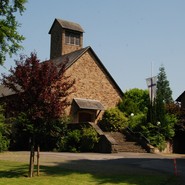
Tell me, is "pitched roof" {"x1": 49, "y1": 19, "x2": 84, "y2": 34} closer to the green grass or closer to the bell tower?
the bell tower

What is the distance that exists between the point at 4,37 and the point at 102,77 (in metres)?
16.0

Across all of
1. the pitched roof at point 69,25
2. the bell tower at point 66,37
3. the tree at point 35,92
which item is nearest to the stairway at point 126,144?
the tree at point 35,92

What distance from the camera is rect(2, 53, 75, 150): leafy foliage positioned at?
13367 mm

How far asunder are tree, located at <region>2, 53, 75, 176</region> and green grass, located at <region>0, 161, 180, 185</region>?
1881 mm

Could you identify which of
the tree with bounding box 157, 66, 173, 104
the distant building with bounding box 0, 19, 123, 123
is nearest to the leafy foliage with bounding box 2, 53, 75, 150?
the distant building with bounding box 0, 19, 123, 123

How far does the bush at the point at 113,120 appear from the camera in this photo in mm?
32531

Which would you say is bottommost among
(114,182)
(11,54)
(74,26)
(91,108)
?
(114,182)

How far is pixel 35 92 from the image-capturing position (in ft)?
43.8

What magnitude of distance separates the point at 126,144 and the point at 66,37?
78.5ft

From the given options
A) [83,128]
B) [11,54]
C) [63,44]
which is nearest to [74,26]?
[63,44]

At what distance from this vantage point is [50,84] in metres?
13.6

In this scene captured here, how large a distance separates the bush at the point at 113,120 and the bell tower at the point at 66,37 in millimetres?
16080

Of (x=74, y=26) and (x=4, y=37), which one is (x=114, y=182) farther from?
(x=74, y=26)

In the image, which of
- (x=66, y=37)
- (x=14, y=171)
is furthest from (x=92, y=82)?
(x=14, y=171)
